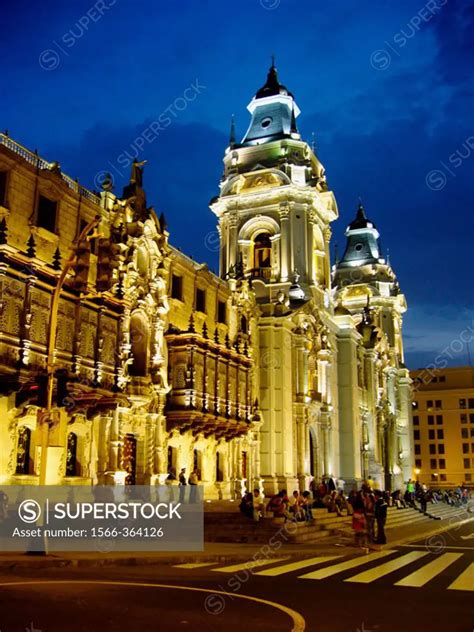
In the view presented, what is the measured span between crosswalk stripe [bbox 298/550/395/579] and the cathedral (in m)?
7.18

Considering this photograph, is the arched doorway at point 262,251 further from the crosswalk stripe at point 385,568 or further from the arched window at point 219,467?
the crosswalk stripe at point 385,568

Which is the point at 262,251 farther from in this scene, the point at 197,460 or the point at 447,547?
the point at 447,547

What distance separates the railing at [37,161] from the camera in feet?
89.4

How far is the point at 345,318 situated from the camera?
59.2 metres

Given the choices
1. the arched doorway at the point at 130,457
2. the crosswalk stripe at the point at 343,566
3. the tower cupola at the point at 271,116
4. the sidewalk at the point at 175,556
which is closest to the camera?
the crosswalk stripe at the point at 343,566

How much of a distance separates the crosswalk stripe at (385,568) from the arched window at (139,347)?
14698 millimetres

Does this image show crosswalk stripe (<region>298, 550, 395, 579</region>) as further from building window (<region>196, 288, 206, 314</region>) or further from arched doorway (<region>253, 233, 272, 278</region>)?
arched doorway (<region>253, 233, 272, 278</region>)

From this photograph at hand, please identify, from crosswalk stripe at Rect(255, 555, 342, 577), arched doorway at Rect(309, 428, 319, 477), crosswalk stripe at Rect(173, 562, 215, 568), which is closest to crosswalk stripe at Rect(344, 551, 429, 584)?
crosswalk stripe at Rect(255, 555, 342, 577)

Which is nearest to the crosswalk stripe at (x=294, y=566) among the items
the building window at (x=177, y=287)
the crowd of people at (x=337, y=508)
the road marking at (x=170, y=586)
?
the crowd of people at (x=337, y=508)

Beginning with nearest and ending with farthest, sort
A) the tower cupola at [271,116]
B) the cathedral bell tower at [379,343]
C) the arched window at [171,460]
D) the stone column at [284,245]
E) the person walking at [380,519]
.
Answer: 1. the person walking at [380,519]
2. the arched window at [171,460]
3. the stone column at [284,245]
4. the tower cupola at [271,116]
5. the cathedral bell tower at [379,343]

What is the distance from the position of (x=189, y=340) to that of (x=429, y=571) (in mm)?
19890

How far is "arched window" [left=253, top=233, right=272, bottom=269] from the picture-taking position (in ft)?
176

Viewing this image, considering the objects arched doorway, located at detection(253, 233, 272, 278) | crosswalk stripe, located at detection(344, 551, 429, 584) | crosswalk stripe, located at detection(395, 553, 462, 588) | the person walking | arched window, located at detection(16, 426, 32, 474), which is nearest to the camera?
crosswalk stripe, located at detection(395, 553, 462, 588)

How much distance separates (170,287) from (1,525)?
17.6m
